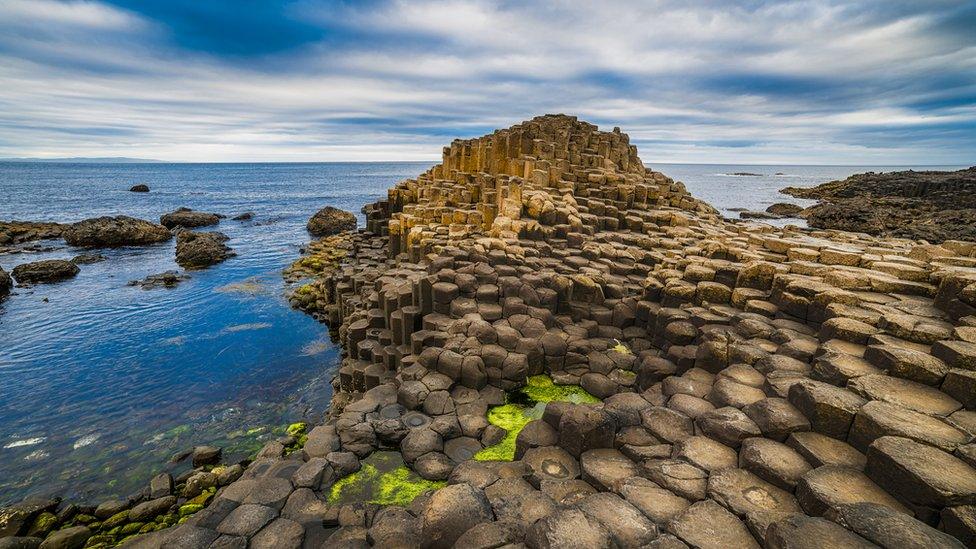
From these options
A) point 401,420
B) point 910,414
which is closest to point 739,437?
point 910,414

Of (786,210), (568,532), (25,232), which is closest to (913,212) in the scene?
(786,210)

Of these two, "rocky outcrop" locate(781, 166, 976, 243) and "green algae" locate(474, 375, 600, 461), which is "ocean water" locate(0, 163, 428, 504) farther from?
"rocky outcrop" locate(781, 166, 976, 243)

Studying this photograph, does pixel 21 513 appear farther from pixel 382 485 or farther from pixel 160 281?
pixel 160 281

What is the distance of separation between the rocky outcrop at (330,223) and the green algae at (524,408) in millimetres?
39713

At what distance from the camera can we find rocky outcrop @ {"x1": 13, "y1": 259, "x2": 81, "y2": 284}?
24.9 metres

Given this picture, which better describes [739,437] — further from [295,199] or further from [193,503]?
[295,199]

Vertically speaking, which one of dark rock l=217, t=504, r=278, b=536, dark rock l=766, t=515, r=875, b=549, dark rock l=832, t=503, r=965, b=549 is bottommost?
dark rock l=217, t=504, r=278, b=536

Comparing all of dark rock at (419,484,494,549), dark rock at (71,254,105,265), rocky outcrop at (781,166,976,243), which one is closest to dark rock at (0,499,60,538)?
dark rock at (419,484,494,549)

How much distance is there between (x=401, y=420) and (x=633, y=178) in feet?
55.8

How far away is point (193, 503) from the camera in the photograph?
8961 mm

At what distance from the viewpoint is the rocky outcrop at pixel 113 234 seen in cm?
3488

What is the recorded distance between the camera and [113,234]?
3528 cm

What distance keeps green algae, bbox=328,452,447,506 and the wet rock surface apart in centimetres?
3

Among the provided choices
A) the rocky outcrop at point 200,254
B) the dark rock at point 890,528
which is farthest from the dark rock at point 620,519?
the rocky outcrop at point 200,254
